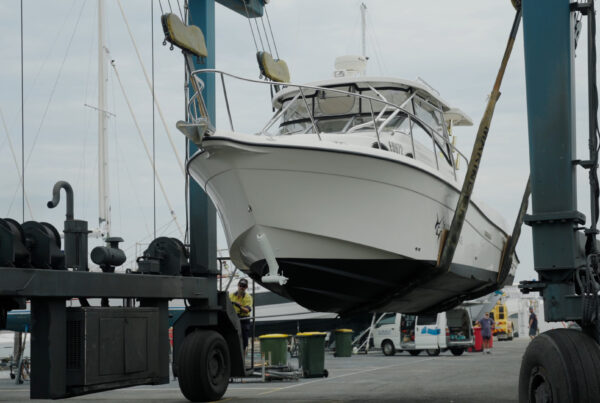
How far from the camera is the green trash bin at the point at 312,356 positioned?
15.0 metres

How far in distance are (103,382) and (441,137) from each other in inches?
204

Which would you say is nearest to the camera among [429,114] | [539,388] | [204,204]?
[539,388]

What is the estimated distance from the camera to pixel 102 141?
24.5 metres

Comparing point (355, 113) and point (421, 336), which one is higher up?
point (355, 113)

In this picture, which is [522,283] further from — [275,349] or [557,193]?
[275,349]

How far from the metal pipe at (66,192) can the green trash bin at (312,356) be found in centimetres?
775

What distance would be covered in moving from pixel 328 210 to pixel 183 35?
3063 millimetres

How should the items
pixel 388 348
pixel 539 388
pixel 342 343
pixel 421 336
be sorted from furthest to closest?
pixel 388 348, pixel 421 336, pixel 342 343, pixel 539 388

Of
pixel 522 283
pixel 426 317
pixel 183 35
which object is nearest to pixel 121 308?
pixel 183 35

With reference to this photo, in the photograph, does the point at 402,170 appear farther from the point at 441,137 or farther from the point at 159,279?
the point at 159,279

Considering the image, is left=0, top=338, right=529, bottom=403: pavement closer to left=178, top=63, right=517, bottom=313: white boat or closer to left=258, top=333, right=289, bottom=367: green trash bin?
left=258, top=333, right=289, bottom=367: green trash bin

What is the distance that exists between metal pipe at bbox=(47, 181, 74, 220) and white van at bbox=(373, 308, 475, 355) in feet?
53.5

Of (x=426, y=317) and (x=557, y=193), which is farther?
(x=426, y=317)

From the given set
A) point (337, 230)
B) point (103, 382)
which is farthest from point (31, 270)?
point (337, 230)
